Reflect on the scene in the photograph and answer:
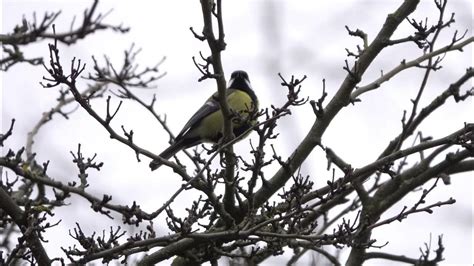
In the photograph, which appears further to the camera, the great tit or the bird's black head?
the bird's black head

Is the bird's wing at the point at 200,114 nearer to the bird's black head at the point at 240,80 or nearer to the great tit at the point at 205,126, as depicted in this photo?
the great tit at the point at 205,126

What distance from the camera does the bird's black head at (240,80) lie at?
7008 millimetres

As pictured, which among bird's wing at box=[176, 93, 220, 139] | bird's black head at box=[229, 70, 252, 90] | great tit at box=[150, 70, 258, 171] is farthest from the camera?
bird's black head at box=[229, 70, 252, 90]

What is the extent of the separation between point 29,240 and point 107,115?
2.09 ft

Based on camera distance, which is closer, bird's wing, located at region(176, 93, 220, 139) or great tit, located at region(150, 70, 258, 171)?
great tit, located at region(150, 70, 258, 171)

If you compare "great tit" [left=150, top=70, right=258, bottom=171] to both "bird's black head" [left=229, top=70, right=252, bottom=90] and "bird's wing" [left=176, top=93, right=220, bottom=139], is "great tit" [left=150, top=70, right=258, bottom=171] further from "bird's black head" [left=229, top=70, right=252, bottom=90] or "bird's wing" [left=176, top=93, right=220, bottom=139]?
"bird's black head" [left=229, top=70, right=252, bottom=90]

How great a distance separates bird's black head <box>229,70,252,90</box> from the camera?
7.01 meters

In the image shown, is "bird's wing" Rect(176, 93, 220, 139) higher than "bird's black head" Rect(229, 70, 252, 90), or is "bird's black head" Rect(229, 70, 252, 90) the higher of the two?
"bird's black head" Rect(229, 70, 252, 90)

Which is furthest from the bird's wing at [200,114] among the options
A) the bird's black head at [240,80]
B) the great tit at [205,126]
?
the bird's black head at [240,80]

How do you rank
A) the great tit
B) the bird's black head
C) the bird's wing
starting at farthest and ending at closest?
1. the bird's black head
2. the bird's wing
3. the great tit

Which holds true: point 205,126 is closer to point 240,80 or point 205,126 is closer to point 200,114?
point 200,114

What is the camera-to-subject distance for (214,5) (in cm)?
336

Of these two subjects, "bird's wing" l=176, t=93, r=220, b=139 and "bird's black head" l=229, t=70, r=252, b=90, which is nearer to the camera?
"bird's wing" l=176, t=93, r=220, b=139

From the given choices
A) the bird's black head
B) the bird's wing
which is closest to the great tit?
the bird's wing
